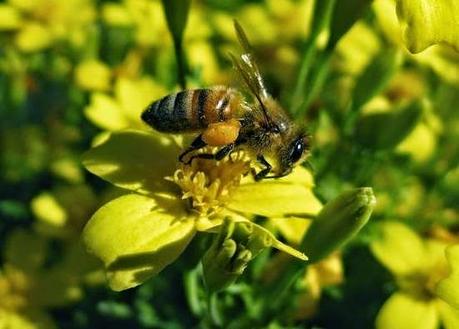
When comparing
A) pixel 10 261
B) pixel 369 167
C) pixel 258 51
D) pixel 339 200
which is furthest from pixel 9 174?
pixel 339 200

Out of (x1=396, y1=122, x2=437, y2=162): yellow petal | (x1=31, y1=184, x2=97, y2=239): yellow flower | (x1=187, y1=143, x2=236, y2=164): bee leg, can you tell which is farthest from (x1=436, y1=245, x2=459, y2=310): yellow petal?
(x1=31, y1=184, x2=97, y2=239): yellow flower

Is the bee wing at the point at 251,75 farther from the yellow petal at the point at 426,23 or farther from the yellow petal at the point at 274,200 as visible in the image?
the yellow petal at the point at 426,23

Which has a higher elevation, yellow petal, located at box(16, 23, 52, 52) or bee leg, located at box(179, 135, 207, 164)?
bee leg, located at box(179, 135, 207, 164)

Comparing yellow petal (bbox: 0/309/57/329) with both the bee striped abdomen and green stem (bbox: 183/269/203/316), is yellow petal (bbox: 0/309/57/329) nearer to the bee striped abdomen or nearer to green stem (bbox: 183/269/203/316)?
green stem (bbox: 183/269/203/316)

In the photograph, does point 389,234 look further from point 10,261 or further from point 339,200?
point 10,261

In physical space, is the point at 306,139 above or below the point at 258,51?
above

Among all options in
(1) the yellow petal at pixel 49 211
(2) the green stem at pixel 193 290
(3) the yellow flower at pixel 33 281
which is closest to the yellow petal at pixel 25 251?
(3) the yellow flower at pixel 33 281

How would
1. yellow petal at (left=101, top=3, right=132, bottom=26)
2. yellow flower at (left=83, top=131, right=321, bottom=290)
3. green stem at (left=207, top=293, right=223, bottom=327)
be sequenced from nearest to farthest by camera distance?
yellow flower at (left=83, top=131, right=321, bottom=290), green stem at (left=207, top=293, right=223, bottom=327), yellow petal at (left=101, top=3, right=132, bottom=26)

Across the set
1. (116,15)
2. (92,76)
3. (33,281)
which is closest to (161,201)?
(33,281)
